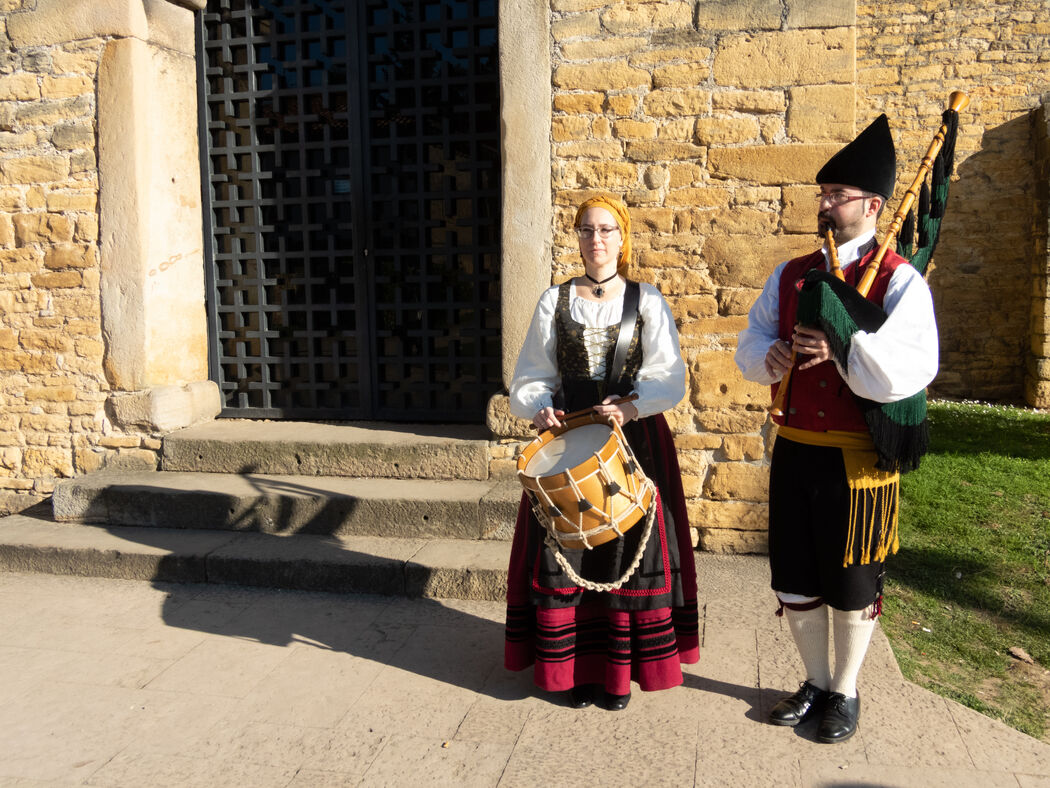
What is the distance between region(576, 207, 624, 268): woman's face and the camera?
9.71ft

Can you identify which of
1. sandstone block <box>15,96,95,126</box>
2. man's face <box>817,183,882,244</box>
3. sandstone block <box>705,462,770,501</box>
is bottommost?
sandstone block <box>705,462,770,501</box>

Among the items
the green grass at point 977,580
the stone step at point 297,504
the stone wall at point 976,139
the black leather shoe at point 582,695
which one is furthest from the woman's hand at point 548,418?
the stone wall at point 976,139

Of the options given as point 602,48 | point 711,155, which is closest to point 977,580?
point 711,155

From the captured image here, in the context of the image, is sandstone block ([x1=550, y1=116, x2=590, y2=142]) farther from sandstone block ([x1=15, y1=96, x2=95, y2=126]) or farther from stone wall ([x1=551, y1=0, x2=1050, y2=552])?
sandstone block ([x1=15, y1=96, x2=95, y2=126])

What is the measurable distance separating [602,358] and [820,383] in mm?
740

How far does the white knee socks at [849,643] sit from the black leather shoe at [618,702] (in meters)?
0.71

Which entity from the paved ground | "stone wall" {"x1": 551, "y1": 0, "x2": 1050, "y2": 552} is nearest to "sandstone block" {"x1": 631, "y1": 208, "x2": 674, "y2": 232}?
"stone wall" {"x1": 551, "y1": 0, "x2": 1050, "y2": 552}

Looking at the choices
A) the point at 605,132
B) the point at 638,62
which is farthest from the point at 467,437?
the point at 638,62

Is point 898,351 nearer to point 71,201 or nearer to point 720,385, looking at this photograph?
point 720,385

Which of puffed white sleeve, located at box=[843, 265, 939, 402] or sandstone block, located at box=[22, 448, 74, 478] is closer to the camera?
puffed white sleeve, located at box=[843, 265, 939, 402]

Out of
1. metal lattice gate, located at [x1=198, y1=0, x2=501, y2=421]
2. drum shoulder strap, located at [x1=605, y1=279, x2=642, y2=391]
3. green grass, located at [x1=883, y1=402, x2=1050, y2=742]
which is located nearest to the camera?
drum shoulder strap, located at [x1=605, y1=279, x2=642, y2=391]

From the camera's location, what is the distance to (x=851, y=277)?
105 inches

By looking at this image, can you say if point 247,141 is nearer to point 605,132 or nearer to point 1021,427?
point 605,132

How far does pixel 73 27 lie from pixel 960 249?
393 inches
